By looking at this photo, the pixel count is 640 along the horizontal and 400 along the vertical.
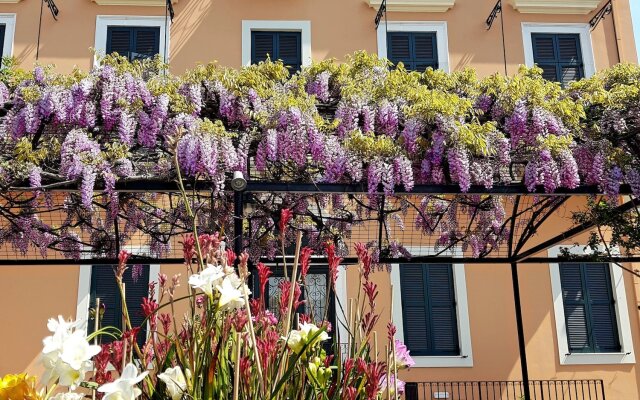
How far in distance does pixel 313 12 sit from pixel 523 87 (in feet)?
20.8

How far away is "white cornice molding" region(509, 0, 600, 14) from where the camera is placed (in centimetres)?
1113

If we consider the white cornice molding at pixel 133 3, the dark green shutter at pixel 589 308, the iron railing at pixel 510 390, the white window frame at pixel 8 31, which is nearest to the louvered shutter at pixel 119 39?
the white cornice molding at pixel 133 3

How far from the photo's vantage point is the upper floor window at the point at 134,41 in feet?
35.2

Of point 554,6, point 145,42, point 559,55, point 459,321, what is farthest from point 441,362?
point 145,42

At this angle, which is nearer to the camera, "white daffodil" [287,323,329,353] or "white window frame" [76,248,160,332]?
"white daffodil" [287,323,329,353]

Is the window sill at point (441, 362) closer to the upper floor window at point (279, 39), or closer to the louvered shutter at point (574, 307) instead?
the louvered shutter at point (574, 307)

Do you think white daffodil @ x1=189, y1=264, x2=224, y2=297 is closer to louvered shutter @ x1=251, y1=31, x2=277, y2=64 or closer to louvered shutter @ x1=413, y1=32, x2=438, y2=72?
louvered shutter @ x1=251, y1=31, x2=277, y2=64

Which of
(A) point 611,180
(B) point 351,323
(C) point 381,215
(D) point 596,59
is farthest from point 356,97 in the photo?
(D) point 596,59

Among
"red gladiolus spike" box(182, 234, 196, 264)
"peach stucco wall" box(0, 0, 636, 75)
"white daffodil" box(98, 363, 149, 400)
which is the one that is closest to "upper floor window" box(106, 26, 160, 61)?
"peach stucco wall" box(0, 0, 636, 75)

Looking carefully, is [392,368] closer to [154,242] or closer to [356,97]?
[356,97]

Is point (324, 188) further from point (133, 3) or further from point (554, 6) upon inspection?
point (554, 6)

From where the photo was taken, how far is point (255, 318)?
1.37 m

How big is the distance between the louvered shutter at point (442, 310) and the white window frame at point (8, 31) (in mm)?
7266

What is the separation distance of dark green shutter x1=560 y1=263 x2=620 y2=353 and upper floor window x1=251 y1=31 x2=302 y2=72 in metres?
5.31
